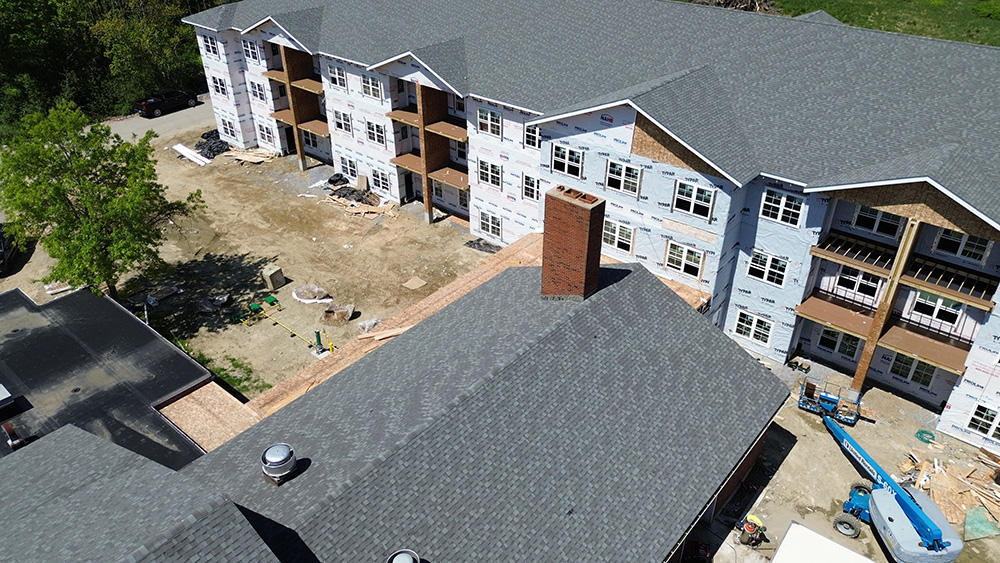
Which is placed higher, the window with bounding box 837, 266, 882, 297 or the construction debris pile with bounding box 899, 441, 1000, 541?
the window with bounding box 837, 266, 882, 297

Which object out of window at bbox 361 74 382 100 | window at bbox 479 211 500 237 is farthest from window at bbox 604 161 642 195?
window at bbox 361 74 382 100

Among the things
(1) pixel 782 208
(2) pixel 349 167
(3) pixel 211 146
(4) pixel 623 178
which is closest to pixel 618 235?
(4) pixel 623 178

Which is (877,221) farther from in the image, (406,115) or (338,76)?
(338,76)

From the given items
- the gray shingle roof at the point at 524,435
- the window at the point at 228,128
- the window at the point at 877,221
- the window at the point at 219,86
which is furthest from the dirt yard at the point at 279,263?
the window at the point at 877,221

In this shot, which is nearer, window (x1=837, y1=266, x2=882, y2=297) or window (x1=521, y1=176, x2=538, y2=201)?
window (x1=837, y1=266, x2=882, y2=297)

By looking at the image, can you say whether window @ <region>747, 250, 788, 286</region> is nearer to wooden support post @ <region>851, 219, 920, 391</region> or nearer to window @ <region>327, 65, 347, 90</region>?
wooden support post @ <region>851, 219, 920, 391</region>

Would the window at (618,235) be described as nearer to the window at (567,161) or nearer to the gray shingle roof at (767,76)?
the window at (567,161)
